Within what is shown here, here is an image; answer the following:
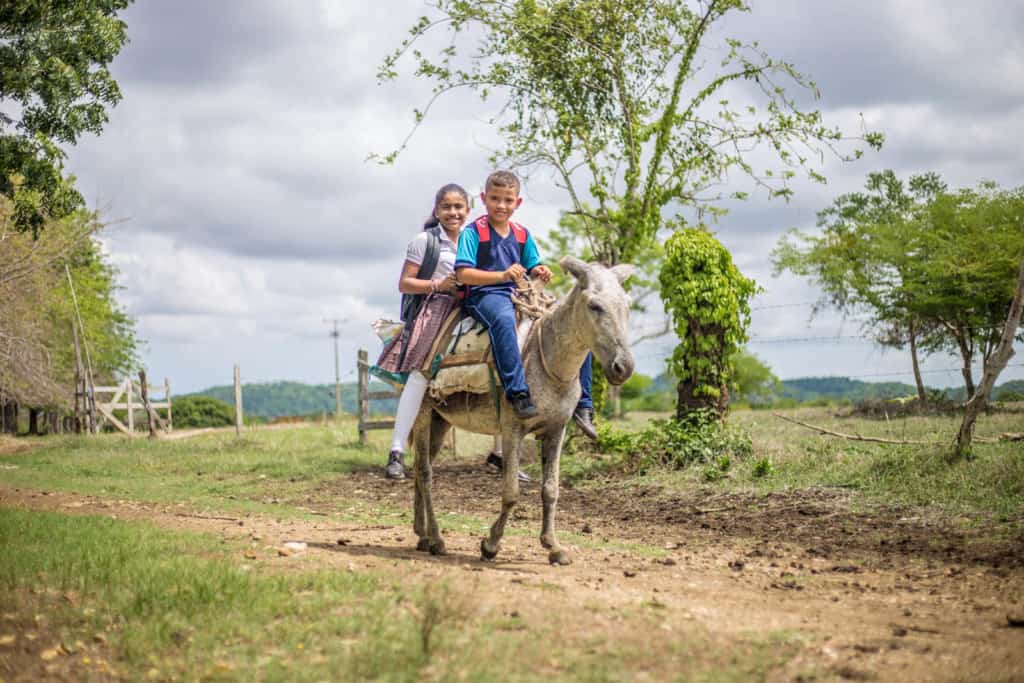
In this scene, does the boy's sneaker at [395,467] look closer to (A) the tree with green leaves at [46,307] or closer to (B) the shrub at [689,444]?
(B) the shrub at [689,444]

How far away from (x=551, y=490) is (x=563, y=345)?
1.21m

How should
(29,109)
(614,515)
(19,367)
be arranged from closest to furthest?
(614,515)
(29,109)
(19,367)

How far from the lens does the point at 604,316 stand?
6.40 metres

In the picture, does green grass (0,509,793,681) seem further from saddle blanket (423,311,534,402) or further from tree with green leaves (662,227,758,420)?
tree with green leaves (662,227,758,420)

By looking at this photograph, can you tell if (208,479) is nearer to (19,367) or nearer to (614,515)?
(614,515)

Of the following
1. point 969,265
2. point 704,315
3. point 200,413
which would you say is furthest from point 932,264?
point 200,413

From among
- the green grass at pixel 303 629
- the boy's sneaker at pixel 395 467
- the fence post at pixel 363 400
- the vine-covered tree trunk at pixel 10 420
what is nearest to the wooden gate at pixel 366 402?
the fence post at pixel 363 400

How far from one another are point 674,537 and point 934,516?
2.62 metres

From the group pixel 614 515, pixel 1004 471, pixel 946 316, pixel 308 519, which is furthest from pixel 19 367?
pixel 946 316

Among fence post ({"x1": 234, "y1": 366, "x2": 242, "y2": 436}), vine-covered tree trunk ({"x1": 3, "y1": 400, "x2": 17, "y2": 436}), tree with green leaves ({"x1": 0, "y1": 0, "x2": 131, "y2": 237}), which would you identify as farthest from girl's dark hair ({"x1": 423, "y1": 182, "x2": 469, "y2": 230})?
vine-covered tree trunk ({"x1": 3, "y1": 400, "x2": 17, "y2": 436})

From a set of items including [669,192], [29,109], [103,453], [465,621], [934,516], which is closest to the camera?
[465,621]

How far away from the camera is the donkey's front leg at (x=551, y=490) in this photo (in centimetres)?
715

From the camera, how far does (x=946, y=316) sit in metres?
28.2

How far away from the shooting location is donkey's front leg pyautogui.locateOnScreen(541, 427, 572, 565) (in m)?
7.15
